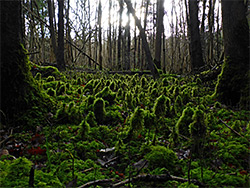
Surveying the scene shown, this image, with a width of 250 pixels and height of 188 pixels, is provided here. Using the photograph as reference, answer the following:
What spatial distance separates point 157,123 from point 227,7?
3.26 m

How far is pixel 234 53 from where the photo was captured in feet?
13.0

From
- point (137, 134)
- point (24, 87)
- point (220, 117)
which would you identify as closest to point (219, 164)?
point (137, 134)

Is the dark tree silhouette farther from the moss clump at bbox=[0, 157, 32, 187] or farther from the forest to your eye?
the moss clump at bbox=[0, 157, 32, 187]

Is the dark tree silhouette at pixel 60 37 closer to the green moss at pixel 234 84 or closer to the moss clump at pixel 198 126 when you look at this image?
the green moss at pixel 234 84

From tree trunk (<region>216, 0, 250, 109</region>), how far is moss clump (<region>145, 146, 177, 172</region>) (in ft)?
8.69

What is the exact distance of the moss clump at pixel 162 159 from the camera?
6.05 feet

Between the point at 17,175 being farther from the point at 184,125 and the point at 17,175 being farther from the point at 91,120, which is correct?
the point at 184,125

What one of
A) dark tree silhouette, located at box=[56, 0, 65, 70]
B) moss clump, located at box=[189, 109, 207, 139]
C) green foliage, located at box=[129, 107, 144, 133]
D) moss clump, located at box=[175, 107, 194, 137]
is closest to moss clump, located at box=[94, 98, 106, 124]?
green foliage, located at box=[129, 107, 144, 133]

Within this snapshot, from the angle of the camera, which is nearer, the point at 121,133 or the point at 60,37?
the point at 121,133

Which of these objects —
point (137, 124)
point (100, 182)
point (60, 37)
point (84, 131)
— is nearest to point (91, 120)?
point (84, 131)

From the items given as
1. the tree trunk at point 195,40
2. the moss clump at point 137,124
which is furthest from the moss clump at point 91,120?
the tree trunk at point 195,40

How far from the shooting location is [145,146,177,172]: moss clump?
72.6 inches

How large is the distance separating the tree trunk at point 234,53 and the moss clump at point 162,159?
2.65 m

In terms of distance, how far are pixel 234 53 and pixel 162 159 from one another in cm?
334
